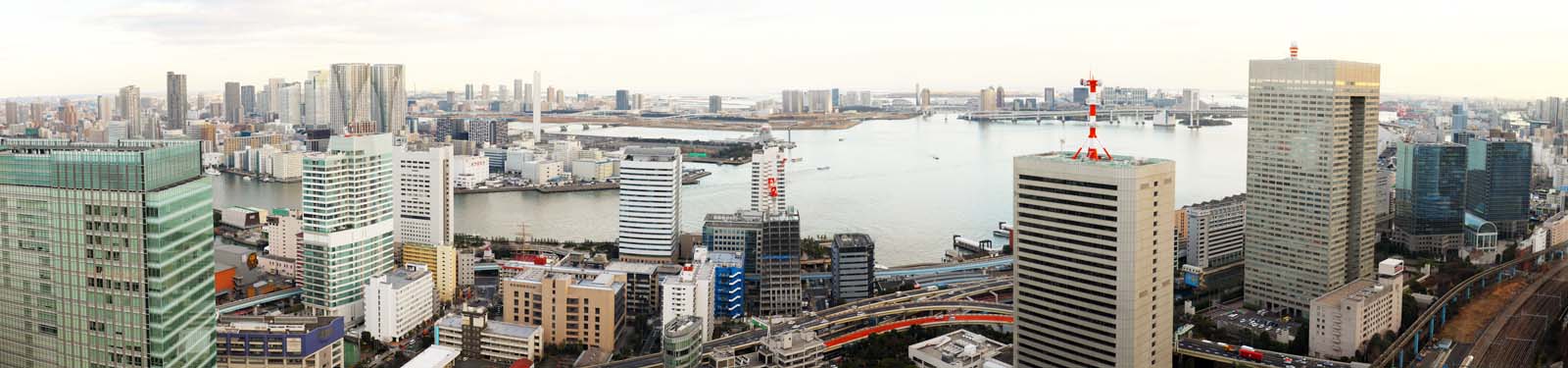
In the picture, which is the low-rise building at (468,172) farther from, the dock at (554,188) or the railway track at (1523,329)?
the railway track at (1523,329)

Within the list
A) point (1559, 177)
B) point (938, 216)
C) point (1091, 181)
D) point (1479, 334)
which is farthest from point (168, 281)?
point (1559, 177)

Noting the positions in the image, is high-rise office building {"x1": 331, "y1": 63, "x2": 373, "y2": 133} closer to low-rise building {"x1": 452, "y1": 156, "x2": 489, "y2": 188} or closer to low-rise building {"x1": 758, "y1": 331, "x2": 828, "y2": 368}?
low-rise building {"x1": 452, "y1": 156, "x2": 489, "y2": 188}

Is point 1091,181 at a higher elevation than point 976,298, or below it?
higher

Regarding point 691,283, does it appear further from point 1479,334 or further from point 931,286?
point 1479,334

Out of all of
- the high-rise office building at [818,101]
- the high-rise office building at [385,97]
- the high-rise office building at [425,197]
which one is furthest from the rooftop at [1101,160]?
the high-rise office building at [818,101]

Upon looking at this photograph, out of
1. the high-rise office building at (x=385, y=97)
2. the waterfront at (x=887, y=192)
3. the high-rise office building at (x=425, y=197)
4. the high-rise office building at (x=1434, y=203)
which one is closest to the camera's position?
the high-rise office building at (x=425, y=197)

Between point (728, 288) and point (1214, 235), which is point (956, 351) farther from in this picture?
point (1214, 235)
